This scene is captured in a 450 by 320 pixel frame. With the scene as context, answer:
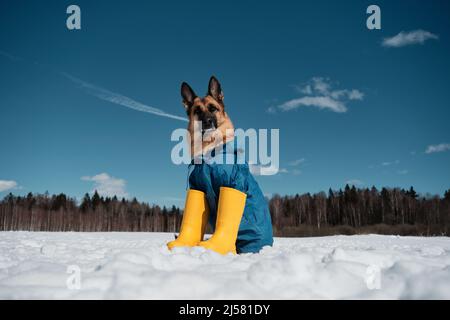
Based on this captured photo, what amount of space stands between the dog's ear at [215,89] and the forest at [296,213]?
34.2 metres

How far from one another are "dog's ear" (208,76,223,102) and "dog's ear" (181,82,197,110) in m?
0.21

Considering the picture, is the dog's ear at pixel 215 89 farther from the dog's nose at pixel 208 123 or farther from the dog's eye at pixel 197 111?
the dog's nose at pixel 208 123

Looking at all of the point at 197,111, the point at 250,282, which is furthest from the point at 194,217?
the point at 250,282

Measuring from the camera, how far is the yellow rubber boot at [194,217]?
3.15m

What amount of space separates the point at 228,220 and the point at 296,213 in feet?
159

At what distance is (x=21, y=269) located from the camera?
1812mm

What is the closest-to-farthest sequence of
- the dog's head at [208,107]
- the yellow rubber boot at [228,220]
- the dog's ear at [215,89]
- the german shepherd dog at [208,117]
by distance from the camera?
the yellow rubber boot at [228,220], the german shepherd dog at [208,117], the dog's head at [208,107], the dog's ear at [215,89]

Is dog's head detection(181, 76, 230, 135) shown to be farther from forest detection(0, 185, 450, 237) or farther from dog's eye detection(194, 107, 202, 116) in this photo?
forest detection(0, 185, 450, 237)

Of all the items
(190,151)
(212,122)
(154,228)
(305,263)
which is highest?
(212,122)

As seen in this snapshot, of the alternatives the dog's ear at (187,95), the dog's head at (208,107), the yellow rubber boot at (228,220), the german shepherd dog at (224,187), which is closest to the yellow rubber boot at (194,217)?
the german shepherd dog at (224,187)
